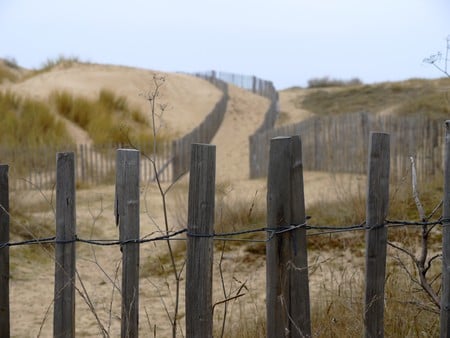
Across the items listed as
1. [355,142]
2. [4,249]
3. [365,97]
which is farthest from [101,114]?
[4,249]

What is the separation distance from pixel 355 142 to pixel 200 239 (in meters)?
10.9

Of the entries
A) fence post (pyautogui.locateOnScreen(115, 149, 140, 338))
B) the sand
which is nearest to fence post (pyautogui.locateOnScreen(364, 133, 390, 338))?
the sand

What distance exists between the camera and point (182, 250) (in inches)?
267

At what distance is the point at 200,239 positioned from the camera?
7.77 ft

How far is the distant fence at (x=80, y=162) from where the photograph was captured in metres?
13.5

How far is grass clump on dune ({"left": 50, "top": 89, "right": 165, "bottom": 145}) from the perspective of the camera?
61.7 feet

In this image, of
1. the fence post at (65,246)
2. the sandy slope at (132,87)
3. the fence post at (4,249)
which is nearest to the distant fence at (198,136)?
the sandy slope at (132,87)

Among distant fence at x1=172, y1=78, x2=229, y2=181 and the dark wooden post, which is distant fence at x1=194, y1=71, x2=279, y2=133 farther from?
the dark wooden post

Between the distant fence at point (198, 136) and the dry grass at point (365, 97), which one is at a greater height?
the dry grass at point (365, 97)

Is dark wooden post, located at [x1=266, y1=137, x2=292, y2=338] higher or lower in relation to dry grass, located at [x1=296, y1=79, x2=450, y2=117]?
lower

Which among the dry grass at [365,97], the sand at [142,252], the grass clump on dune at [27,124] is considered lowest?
the sand at [142,252]

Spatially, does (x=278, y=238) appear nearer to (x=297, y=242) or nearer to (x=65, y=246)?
(x=297, y=242)

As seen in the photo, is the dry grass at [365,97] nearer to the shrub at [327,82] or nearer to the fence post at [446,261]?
the shrub at [327,82]

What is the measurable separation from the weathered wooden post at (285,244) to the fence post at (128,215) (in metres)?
0.49
